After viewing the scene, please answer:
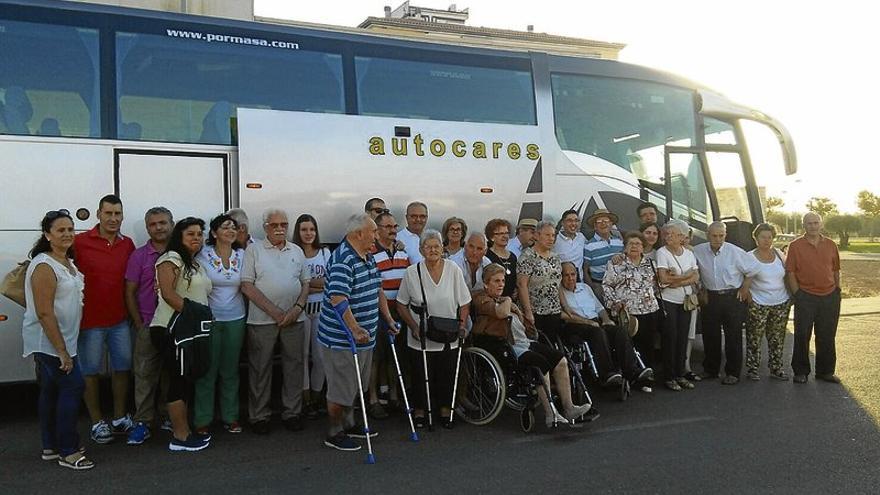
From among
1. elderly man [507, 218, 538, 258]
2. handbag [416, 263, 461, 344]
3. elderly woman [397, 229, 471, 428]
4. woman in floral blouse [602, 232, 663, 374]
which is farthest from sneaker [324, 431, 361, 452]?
woman in floral blouse [602, 232, 663, 374]

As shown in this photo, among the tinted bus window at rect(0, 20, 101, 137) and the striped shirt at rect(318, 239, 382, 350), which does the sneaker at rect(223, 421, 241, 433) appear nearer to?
the striped shirt at rect(318, 239, 382, 350)

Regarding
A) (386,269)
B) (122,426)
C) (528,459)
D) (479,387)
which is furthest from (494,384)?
(122,426)

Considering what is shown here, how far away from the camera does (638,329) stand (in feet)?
24.5

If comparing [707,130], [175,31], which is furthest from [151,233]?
[707,130]

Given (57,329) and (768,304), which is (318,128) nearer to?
(57,329)

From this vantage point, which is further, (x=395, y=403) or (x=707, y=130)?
(x=707, y=130)

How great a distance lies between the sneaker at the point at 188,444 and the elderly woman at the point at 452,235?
2754 millimetres

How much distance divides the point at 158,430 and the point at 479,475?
9.66 feet

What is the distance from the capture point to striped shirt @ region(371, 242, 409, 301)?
6586 millimetres

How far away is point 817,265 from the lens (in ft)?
26.0

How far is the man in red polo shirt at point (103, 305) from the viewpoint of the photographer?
225 inches

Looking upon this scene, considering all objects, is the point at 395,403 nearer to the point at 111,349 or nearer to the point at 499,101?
the point at 111,349

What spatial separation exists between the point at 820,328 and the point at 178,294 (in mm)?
6729

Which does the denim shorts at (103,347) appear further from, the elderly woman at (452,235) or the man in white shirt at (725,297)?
the man in white shirt at (725,297)
